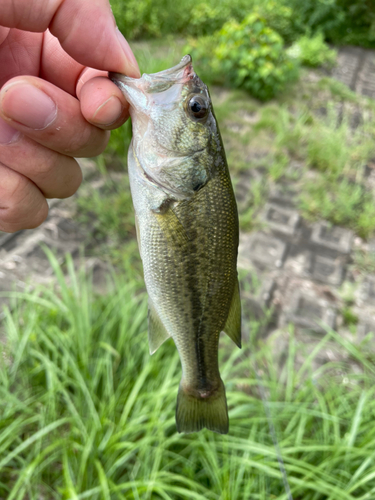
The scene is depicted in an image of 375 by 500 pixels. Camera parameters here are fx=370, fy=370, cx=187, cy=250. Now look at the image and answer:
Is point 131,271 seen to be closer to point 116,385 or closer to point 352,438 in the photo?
point 116,385

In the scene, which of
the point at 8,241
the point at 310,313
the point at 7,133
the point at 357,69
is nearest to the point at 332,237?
the point at 310,313

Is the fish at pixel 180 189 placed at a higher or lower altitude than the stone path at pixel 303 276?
higher

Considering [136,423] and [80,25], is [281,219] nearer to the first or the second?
[136,423]

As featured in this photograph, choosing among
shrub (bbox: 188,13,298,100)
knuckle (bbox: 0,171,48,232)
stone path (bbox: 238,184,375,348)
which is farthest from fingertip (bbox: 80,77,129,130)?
shrub (bbox: 188,13,298,100)

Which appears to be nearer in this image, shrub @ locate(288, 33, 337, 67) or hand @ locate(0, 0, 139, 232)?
hand @ locate(0, 0, 139, 232)

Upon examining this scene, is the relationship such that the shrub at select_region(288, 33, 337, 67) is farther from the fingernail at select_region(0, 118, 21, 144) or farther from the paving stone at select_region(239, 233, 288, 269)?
the fingernail at select_region(0, 118, 21, 144)

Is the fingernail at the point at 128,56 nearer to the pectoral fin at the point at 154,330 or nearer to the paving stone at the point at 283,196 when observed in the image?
the pectoral fin at the point at 154,330

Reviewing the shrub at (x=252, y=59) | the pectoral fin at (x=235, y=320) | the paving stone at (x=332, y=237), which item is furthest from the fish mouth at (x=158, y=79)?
the shrub at (x=252, y=59)
